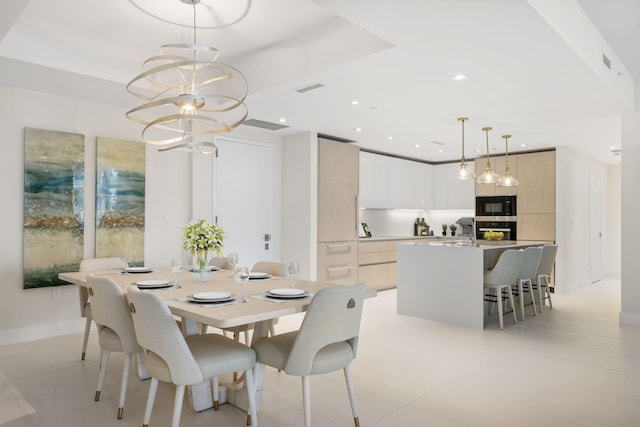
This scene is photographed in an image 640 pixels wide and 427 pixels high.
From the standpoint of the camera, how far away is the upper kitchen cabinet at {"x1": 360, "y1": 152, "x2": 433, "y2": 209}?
7.37m

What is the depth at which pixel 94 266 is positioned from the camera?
3721mm

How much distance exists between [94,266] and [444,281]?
11.6 ft

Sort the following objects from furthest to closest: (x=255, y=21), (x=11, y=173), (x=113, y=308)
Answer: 1. (x=11, y=173)
2. (x=255, y=21)
3. (x=113, y=308)

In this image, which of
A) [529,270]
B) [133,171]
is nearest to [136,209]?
[133,171]

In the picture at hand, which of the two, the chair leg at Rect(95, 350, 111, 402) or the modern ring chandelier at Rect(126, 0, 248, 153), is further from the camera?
the modern ring chandelier at Rect(126, 0, 248, 153)

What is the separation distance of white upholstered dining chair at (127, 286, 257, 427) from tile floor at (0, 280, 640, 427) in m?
0.46

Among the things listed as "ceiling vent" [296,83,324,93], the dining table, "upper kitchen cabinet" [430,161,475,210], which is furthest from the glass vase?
"upper kitchen cabinet" [430,161,475,210]

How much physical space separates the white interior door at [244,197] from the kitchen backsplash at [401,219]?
2.32m

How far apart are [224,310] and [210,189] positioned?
354 cm

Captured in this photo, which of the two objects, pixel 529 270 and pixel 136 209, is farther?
pixel 529 270

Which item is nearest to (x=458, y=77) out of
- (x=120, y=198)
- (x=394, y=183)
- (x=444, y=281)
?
(x=444, y=281)

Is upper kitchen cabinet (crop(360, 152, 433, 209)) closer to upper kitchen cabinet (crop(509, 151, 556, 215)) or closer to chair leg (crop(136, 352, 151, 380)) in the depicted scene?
upper kitchen cabinet (crop(509, 151, 556, 215))

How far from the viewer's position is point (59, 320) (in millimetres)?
4340

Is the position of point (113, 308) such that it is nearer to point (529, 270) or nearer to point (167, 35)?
point (167, 35)
